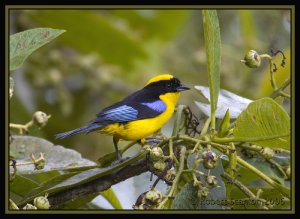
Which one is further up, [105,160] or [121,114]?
[121,114]

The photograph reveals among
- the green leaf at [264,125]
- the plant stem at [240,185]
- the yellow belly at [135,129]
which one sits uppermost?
the green leaf at [264,125]

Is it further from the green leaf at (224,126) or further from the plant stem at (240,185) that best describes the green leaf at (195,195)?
the green leaf at (224,126)

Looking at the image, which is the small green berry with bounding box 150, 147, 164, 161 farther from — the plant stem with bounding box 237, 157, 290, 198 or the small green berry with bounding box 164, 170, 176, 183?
the plant stem with bounding box 237, 157, 290, 198

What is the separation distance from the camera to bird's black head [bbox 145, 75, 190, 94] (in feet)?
11.6

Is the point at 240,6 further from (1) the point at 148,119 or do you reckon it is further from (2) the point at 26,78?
(2) the point at 26,78

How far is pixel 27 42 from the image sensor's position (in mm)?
2125

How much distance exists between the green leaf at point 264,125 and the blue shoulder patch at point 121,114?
1.04 m

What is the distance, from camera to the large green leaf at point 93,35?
13.4ft

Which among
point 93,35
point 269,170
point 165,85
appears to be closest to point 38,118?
point 269,170

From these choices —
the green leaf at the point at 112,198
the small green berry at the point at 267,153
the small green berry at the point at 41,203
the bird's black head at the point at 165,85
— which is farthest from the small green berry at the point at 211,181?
the bird's black head at the point at 165,85

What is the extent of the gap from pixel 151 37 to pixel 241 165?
9.18 ft

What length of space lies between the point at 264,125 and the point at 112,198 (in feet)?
3.07

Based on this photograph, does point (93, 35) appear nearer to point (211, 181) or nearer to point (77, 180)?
point (77, 180)

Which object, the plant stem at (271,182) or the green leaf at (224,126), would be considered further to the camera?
the green leaf at (224,126)
